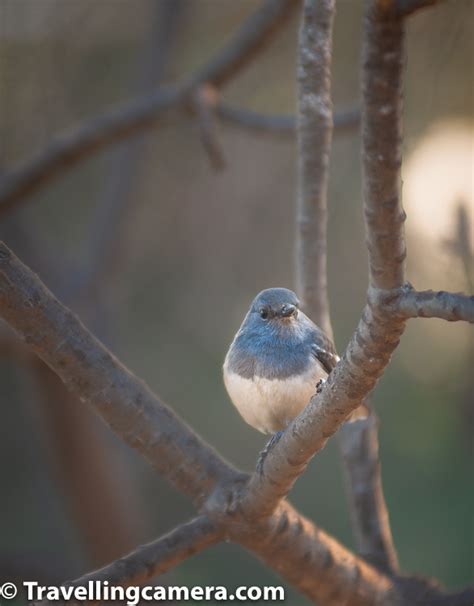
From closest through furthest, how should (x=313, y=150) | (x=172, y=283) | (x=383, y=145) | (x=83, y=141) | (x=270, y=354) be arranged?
(x=383, y=145) → (x=270, y=354) → (x=313, y=150) → (x=83, y=141) → (x=172, y=283)

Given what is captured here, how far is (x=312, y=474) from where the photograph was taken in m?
6.46

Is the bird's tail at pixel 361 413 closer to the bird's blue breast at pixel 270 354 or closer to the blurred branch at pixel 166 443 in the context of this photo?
the bird's blue breast at pixel 270 354

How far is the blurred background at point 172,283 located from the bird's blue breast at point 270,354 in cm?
199


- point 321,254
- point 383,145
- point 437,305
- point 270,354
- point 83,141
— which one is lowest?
point 437,305

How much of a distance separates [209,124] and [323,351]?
1.69 meters

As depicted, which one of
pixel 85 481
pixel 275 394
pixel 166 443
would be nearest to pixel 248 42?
pixel 275 394

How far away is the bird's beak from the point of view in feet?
8.74

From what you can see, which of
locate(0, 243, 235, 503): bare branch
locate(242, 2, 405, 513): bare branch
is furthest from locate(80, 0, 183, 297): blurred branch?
locate(242, 2, 405, 513): bare branch

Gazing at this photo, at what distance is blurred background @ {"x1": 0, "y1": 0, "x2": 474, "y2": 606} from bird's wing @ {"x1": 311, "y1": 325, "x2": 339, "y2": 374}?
1.88 meters

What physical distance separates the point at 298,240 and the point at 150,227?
12.7 ft

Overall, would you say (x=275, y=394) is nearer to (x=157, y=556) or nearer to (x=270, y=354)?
(x=270, y=354)

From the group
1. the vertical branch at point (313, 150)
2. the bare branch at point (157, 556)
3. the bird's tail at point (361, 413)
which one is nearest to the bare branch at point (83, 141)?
the vertical branch at point (313, 150)

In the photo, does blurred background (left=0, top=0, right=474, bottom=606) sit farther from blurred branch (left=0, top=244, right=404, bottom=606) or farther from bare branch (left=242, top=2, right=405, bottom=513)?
bare branch (left=242, top=2, right=405, bottom=513)

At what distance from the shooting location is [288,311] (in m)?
2.67
